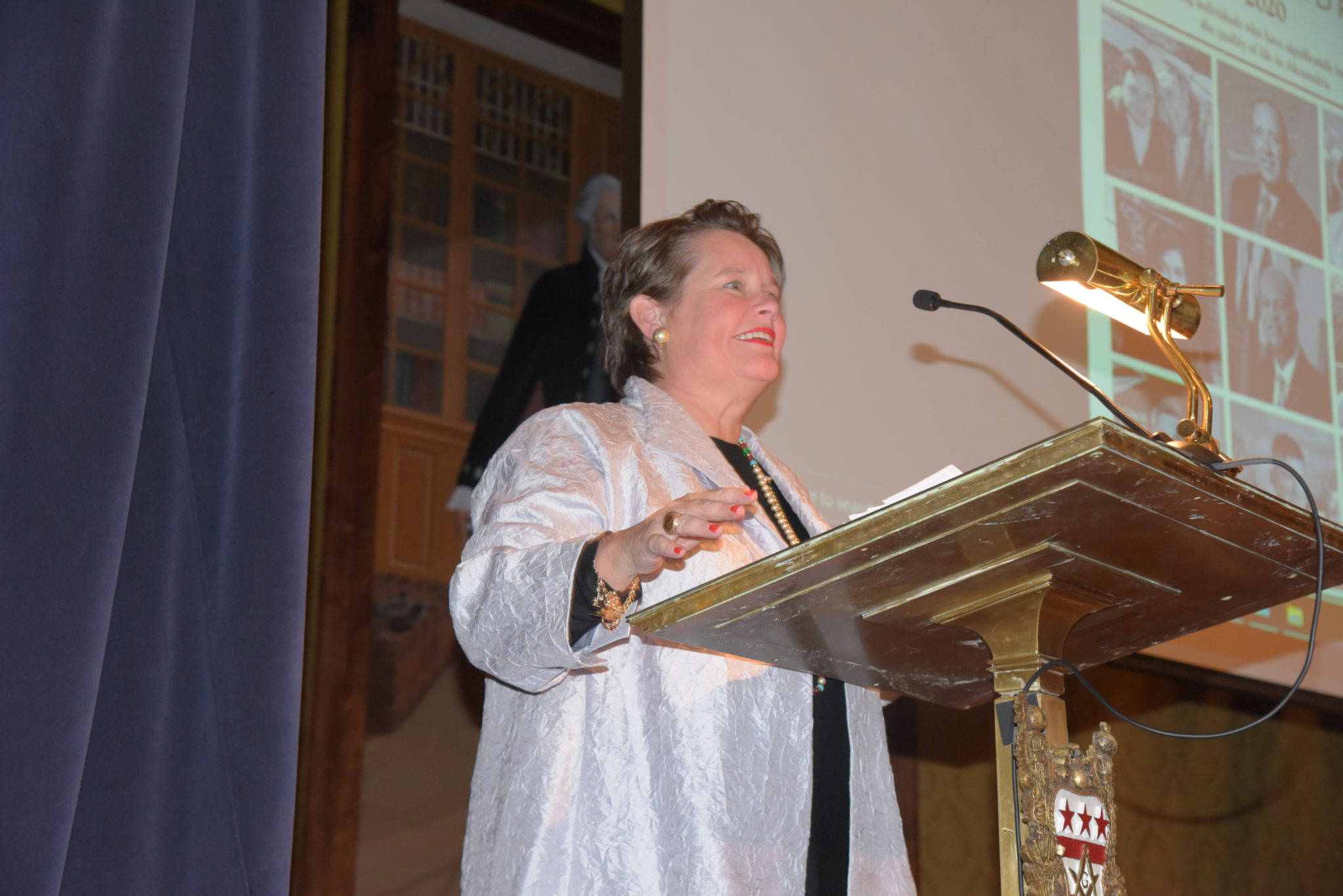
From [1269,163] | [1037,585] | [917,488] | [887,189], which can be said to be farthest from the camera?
[1269,163]

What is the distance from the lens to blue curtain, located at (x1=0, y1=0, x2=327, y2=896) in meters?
1.48

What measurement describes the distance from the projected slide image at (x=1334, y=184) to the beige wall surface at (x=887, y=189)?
Result: 2.41ft

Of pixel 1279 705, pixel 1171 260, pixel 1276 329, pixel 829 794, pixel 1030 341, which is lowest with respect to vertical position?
pixel 829 794

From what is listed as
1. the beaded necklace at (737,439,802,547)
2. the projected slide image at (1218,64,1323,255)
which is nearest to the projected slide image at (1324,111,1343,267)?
the projected slide image at (1218,64,1323,255)

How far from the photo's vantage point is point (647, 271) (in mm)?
2012

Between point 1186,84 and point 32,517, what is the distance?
8.92 feet

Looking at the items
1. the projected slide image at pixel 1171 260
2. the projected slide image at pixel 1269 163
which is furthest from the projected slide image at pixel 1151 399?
the projected slide image at pixel 1269 163

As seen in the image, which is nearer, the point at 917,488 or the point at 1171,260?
the point at 917,488

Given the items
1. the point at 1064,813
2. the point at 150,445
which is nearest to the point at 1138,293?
the point at 1064,813

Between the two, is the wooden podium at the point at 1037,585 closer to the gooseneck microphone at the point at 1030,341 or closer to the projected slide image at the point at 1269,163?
the gooseneck microphone at the point at 1030,341

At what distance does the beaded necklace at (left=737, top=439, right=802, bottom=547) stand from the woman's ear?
0.20 metres

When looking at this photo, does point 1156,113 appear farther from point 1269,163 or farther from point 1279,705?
point 1279,705

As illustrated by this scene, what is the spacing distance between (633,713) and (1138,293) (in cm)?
73

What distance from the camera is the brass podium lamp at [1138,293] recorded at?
5.10 feet
